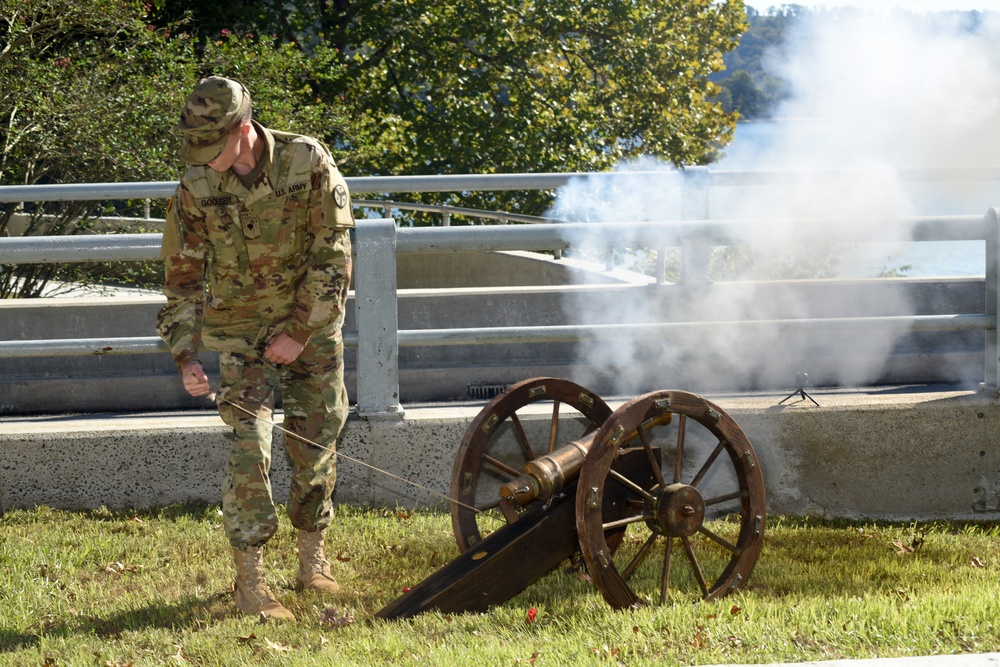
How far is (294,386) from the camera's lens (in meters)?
4.74

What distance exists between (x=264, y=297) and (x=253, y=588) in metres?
1.09

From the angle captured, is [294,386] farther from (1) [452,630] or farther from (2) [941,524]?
(2) [941,524]

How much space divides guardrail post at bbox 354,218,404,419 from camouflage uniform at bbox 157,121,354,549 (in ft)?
2.10

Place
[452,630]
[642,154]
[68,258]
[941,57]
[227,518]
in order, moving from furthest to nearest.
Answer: [642,154], [941,57], [68,258], [227,518], [452,630]

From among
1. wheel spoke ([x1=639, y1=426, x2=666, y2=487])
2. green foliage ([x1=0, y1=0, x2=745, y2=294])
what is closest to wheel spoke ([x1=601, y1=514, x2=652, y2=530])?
wheel spoke ([x1=639, y1=426, x2=666, y2=487])

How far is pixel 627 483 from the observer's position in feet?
14.7

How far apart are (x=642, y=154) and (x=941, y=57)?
424 inches

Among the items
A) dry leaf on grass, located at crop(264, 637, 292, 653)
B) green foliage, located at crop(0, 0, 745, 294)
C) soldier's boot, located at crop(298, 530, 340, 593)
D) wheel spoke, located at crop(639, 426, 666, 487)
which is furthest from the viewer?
green foliage, located at crop(0, 0, 745, 294)

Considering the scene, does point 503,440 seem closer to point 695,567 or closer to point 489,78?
point 695,567

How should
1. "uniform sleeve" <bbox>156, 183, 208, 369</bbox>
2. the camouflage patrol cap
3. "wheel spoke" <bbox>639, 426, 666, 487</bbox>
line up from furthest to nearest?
"uniform sleeve" <bbox>156, 183, 208, 369</bbox>
"wheel spoke" <bbox>639, 426, 666, 487</bbox>
the camouflage patrol cap

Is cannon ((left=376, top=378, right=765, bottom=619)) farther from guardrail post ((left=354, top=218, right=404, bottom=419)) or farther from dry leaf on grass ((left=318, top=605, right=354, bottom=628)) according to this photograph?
guardrail post ((left=354, top=218, right=404, bottom=419))

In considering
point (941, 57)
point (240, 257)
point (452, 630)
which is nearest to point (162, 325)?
point (240, 257)

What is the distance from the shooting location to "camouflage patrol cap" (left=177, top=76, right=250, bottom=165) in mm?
4227

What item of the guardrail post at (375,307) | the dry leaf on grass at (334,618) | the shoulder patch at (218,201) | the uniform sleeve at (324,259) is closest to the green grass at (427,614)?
the dry leaf on grass at (334,618)
